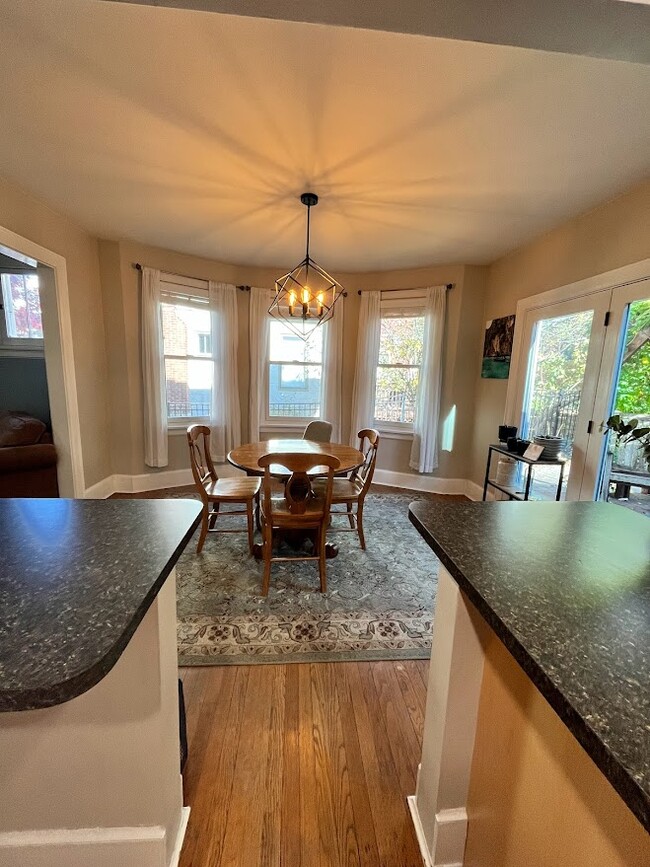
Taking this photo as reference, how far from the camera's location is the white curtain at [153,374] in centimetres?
358

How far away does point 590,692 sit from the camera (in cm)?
47

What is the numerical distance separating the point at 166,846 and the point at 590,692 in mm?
1146

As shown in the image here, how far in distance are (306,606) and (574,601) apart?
1.66 metres

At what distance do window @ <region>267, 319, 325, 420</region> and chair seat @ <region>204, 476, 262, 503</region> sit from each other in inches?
65.3

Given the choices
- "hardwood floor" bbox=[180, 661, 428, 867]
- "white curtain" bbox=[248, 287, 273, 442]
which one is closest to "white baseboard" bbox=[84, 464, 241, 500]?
"white curtain" bbox=[248, 287, 273, 442]

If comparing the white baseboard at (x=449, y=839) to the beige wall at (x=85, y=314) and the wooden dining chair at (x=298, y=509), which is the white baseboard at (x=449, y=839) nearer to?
the wooden dining chair at (x=298, y=509)

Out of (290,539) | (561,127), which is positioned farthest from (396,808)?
(561,127)

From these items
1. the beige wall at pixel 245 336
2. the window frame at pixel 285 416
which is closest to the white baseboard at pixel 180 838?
the beige wall at pixel 245 336

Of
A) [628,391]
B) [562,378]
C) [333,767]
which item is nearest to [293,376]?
[562,378]

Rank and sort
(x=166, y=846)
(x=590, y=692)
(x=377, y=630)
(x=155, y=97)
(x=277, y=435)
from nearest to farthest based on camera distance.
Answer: (x=590, y=692)
(x=166, y=846)
(x=155, y=97)
(x=377, y=630)
(x=277, y=435)

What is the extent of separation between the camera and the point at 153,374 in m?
3.71

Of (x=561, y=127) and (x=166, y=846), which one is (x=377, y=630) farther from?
(x=561, y=127)

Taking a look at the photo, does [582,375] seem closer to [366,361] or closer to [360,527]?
[360,527]

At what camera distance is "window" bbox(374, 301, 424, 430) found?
161 inches
